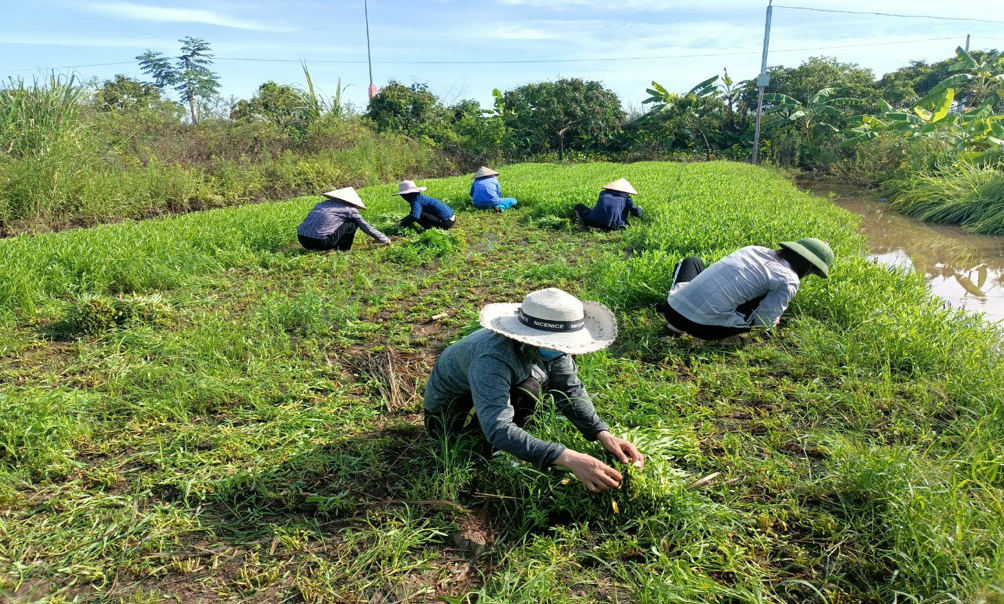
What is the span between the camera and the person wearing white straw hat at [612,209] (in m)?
8.26

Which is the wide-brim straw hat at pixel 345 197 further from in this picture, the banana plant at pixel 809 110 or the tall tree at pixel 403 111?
the banana plant at pixel 809 110

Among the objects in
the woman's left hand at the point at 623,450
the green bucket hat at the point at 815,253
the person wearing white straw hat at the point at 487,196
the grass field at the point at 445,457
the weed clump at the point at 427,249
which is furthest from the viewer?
the person wearing white straw hat at the point at 487,196

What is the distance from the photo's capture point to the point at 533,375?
98.3 inches

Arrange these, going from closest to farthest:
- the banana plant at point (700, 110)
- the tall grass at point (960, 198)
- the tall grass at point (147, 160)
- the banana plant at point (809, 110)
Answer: the tall grass at point (147, 160)
the tall grass at point (960, 198)
the banana plant at point (809, 110)
the banana plant at point (700, 110)

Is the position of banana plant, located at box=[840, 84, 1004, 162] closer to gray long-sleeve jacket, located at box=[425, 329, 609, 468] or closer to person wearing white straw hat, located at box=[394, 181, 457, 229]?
person wearing white straw hat, located at box=[394, 181, 457, 229]

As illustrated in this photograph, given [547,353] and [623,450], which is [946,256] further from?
[547,353]

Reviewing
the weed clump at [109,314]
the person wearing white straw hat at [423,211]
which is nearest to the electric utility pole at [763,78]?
the person wearing white straw hat at [423,211]

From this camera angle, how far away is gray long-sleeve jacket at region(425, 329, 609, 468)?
7.14ft

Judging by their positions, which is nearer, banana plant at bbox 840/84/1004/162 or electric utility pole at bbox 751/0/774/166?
banana plant at bbox 840/84/1004/162

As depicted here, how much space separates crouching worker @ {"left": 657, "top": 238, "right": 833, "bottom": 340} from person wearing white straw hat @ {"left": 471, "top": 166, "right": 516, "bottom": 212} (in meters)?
6.35

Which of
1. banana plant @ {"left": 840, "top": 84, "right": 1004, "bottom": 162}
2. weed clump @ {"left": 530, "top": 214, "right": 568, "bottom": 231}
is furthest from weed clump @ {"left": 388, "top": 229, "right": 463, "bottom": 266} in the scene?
banana plant @ {"left": 840, "top": 84, "right": 1004, "bottom": 162}

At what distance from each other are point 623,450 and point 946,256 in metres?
9.37

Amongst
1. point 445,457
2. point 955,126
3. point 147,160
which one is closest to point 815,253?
point 445,457

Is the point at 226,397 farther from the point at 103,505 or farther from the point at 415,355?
the point at 415,355
